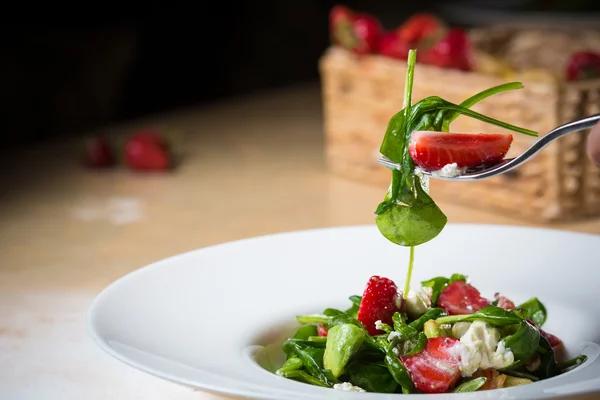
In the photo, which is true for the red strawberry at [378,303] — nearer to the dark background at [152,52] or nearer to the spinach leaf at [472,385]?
the spinach leaf at [472,385]

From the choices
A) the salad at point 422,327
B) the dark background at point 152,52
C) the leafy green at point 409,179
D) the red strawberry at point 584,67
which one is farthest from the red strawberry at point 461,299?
the dark background at point 152,52

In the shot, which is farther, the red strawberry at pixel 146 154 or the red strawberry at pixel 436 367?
the red strawberry at pixel 146 154

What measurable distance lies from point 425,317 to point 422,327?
0.01 m

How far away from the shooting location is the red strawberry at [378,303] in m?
1.14

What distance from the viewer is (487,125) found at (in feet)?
6.28

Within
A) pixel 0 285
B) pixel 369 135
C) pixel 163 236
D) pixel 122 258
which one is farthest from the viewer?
pixel 369 135

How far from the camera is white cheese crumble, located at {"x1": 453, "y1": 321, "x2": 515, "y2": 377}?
1.02 meters

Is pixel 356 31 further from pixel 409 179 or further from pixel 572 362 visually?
pixel 572 362

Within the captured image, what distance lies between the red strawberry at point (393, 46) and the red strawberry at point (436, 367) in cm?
124

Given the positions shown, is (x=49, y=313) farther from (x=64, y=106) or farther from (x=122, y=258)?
(x=64, y=106)

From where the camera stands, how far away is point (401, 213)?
1116mm

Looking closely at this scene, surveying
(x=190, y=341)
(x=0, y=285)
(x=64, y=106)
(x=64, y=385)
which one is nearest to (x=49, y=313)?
(x=0, y=285)

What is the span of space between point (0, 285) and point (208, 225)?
467 millimetres

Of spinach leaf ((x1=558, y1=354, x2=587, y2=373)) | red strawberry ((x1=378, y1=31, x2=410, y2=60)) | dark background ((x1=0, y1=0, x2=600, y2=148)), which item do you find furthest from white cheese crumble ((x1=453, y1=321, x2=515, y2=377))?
dark background ((x1=0, y1=0, x2=600, y2=148))
